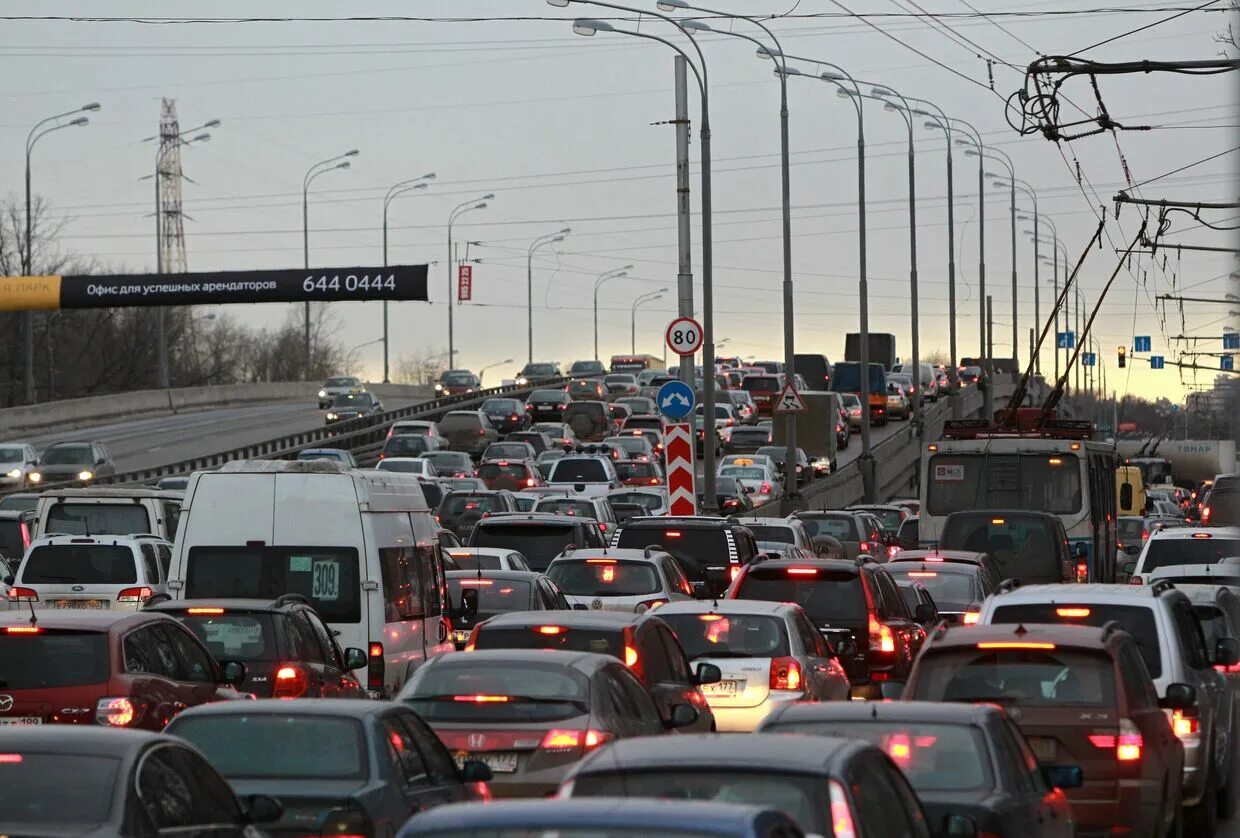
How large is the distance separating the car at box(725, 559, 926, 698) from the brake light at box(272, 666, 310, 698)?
6.02m

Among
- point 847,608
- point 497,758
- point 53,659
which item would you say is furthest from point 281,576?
point 497,758

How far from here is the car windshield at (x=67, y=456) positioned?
2318 inches

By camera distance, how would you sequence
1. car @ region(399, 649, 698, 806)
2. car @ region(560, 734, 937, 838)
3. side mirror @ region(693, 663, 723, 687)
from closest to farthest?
car @ region(560, 734, 937, 838) → car @ region(399, 649, 698, 806) → side mirror @ region(693, 663, 723, 687)

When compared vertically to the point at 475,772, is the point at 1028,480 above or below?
above

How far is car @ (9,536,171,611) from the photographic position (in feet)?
76.7

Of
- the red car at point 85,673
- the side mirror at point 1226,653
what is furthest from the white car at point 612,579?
the red car at point 85,673

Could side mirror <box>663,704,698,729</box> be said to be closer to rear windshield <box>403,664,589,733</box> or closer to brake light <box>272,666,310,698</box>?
rear windshield <box>403,664,589,733</box>

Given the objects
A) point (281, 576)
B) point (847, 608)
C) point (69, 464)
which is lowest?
point (847, 608)

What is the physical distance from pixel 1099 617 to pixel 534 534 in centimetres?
1335

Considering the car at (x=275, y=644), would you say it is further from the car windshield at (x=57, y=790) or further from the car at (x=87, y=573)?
the car at (x=87, y=573)

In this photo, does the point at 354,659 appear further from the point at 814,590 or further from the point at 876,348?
the point at 876,348

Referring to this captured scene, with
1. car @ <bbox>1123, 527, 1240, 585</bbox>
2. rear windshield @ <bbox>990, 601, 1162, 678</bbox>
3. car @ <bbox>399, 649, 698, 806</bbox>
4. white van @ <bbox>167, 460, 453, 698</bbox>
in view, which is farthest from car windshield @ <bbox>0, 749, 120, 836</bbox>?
car @ <bbox>1123, 527, 1240, 585</bbox>

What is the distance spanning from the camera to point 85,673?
44.5 feet

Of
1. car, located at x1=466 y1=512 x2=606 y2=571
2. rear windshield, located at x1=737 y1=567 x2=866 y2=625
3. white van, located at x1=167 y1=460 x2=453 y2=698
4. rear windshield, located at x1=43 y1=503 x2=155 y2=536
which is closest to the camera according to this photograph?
white van, located at x1=167 y1=460 x2=453 y2=698
